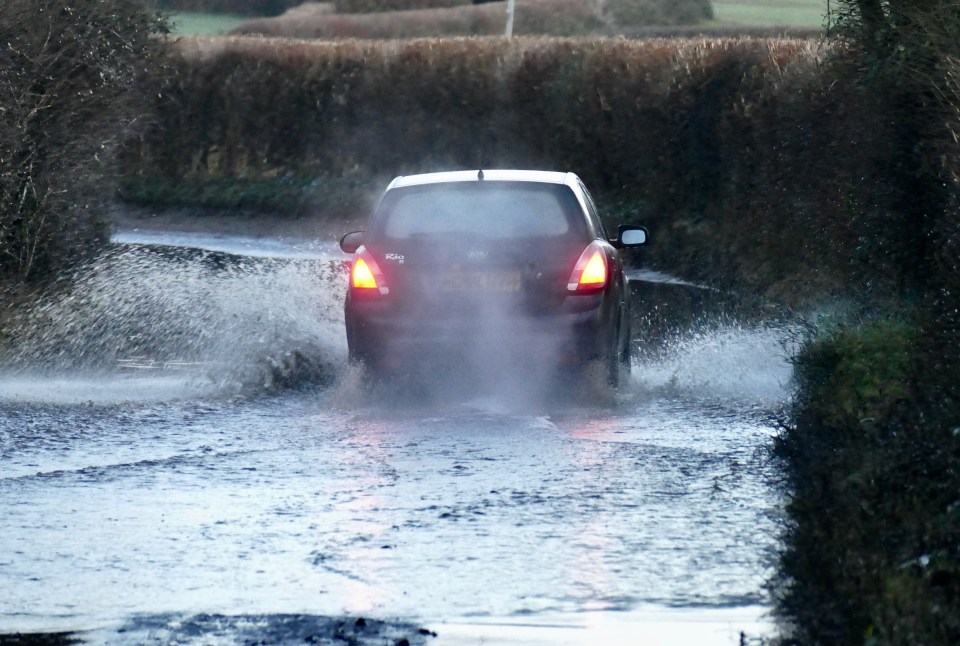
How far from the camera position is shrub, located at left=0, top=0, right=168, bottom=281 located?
1348 cm

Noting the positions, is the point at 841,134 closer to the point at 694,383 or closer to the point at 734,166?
the point at 694,383

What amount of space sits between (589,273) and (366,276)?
1.35m

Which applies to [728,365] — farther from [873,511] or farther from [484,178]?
[873,511]

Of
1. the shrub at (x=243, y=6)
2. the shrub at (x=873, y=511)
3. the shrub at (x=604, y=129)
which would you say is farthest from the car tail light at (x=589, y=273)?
the shrub at (x=243, y=6)

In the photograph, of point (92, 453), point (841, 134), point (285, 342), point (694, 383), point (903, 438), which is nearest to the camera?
point (903, 438)

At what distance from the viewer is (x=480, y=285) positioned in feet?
35.7

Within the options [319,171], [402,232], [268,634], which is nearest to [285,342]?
[402,232]

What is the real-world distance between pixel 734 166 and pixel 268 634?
16.9 meters


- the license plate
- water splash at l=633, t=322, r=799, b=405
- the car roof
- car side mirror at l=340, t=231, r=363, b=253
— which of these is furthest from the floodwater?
the car roof

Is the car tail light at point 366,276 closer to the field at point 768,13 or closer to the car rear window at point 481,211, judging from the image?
the car rear window at point 481,211

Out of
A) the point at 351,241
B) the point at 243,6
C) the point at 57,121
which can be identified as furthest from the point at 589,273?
the point at 243,6

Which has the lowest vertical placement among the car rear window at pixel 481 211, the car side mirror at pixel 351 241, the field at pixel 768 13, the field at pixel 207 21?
the car side mirror at pixel 351 241

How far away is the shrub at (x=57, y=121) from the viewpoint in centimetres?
1348

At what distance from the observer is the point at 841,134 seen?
1497 centimetres
